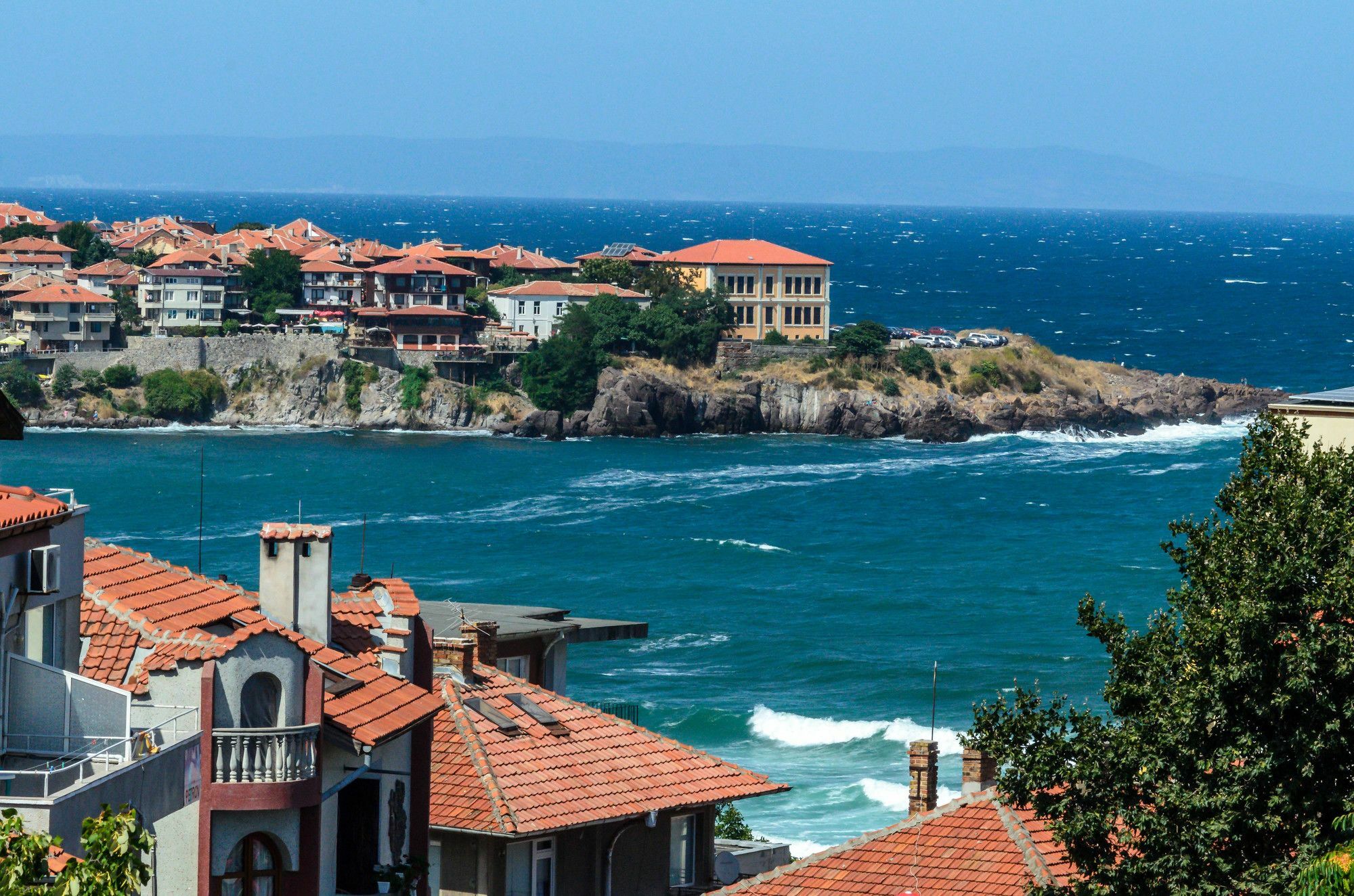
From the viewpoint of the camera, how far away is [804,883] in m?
22.4

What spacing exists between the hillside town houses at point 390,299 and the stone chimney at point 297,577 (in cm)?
13587

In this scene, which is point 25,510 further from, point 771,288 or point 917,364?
point 771,288

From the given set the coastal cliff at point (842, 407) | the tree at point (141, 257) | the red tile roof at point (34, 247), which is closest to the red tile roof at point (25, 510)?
the coastal cliff at point (842, 407)

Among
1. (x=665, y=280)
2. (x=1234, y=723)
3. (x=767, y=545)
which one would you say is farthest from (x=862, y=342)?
(x=1234, y=723)

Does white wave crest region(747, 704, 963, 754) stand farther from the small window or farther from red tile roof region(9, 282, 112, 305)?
red tile roof region(9, 282, 112, 305)

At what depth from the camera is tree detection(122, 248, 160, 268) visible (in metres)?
192

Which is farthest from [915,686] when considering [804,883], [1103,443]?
[1103,443]

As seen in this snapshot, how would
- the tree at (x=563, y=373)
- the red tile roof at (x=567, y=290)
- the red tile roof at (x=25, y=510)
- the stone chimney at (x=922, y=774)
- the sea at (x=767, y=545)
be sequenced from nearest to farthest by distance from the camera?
the red tile roof at (x=25, y=510) < the stone chimney at (x=922, y=774) < the sea at (x=767, y=545) < the tree at (x=563, y=373) < the red tile roof at (x=567, y=290)

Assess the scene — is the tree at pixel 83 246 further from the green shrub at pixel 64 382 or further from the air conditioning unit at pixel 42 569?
the air conditioning unit at pixel 42 569

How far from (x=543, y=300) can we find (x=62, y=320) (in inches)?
1330

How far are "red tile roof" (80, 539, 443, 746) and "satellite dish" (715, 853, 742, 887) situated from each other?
267 inches

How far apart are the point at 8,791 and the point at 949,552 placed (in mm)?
97721

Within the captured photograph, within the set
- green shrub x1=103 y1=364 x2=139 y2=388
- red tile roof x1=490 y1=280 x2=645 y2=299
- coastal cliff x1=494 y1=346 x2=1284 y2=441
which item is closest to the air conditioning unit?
coastal cliff x1=494 y1=346 x2=1284 y2=441

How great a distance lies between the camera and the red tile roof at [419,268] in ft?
543
